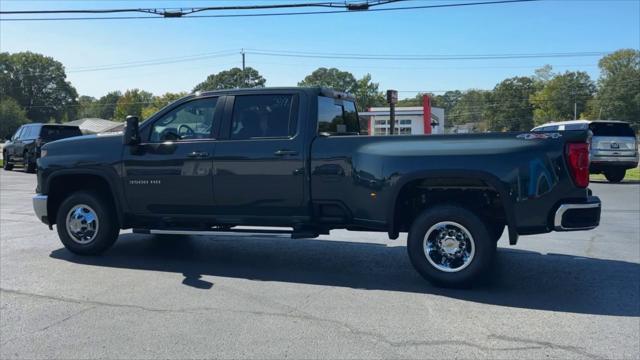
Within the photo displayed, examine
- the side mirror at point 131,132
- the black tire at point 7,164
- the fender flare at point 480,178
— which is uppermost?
the side mirror at point 131,132

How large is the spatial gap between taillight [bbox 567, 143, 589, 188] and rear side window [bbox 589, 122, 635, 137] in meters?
15.6

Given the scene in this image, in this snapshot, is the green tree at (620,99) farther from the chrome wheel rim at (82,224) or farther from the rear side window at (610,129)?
the chrome wheel rim at (82,224)

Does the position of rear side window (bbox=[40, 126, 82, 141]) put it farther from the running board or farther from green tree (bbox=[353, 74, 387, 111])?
green tree (bbox=[353, 74, 387, 111])

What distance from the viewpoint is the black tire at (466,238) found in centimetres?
544

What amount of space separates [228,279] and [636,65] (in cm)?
12260

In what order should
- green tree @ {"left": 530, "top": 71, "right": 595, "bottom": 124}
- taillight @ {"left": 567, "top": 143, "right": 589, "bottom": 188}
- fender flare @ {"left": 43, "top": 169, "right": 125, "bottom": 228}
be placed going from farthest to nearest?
green tree @ {"left": 530, "top": 71, "right": 595, "bottom": 124} < fender flare @ {"left": 43, "top": 169, "right": 125, "bottom": 228} < taillight @ {"left": 567, "top": 143, "right": 589, "bottom": 188}

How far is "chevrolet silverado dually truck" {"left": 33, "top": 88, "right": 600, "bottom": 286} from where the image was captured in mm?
5289

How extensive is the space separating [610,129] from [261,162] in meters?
17.1

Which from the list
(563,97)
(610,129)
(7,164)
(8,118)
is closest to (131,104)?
(8,118)

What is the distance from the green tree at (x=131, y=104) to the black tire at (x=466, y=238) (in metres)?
105

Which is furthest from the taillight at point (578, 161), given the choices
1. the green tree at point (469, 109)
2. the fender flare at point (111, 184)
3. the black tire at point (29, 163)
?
the green tree at point (469, 109)

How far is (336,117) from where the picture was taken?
6898mm

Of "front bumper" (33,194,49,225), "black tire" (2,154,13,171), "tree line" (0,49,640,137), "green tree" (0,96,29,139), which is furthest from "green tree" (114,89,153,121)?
"front bumper" (33,194,49,225)

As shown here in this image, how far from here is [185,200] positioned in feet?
21.6
